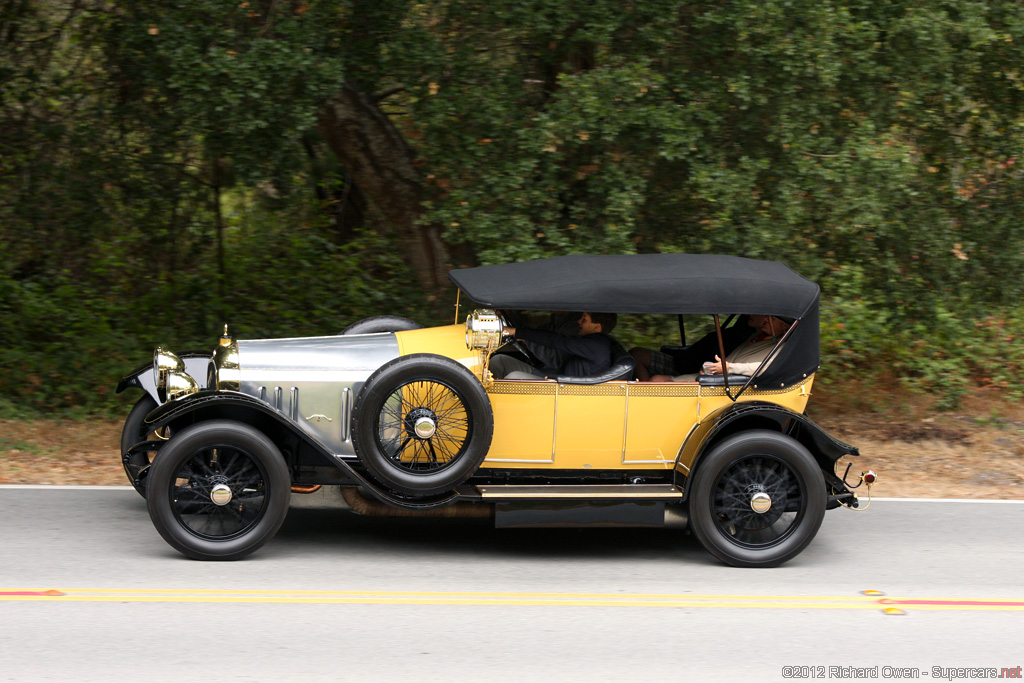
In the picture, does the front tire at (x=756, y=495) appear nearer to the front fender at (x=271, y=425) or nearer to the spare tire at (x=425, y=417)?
the spare tire at (x=425, y=417)

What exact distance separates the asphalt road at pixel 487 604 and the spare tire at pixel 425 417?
1.87 feet

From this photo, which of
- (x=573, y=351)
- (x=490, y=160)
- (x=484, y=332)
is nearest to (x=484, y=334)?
(x=484, y=332)

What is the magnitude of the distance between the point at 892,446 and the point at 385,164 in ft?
19.5

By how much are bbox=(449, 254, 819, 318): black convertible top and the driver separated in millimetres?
331

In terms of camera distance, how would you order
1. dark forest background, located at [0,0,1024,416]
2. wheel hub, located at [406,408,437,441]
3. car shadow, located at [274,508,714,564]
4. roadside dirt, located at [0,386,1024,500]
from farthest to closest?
dark forest background, located at [0,0,1024,416]
roadside dirt, located at [0,386,1024,500]
car shadow, located at [274,508,714,564]
wheel hub, located at [406,408,437,441]

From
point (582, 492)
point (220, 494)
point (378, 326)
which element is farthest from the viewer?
point (378, 326)

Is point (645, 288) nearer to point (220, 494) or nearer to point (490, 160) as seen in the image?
point (220, 494)

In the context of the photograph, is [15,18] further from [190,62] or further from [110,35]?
[190,62]

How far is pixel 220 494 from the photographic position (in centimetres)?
568

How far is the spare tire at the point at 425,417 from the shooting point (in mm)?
5707

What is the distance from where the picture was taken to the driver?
6.23 metres

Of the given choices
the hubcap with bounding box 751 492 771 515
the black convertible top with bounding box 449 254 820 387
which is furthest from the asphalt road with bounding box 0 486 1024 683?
the black convertible top with bounding box 449 254 820 387

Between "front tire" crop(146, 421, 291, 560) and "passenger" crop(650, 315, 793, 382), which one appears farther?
"passenger" crop(650, 315, 793, 382)

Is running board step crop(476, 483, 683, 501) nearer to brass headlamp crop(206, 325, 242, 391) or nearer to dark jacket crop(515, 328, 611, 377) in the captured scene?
dark jacket crop(515, 328, 611, 377)
